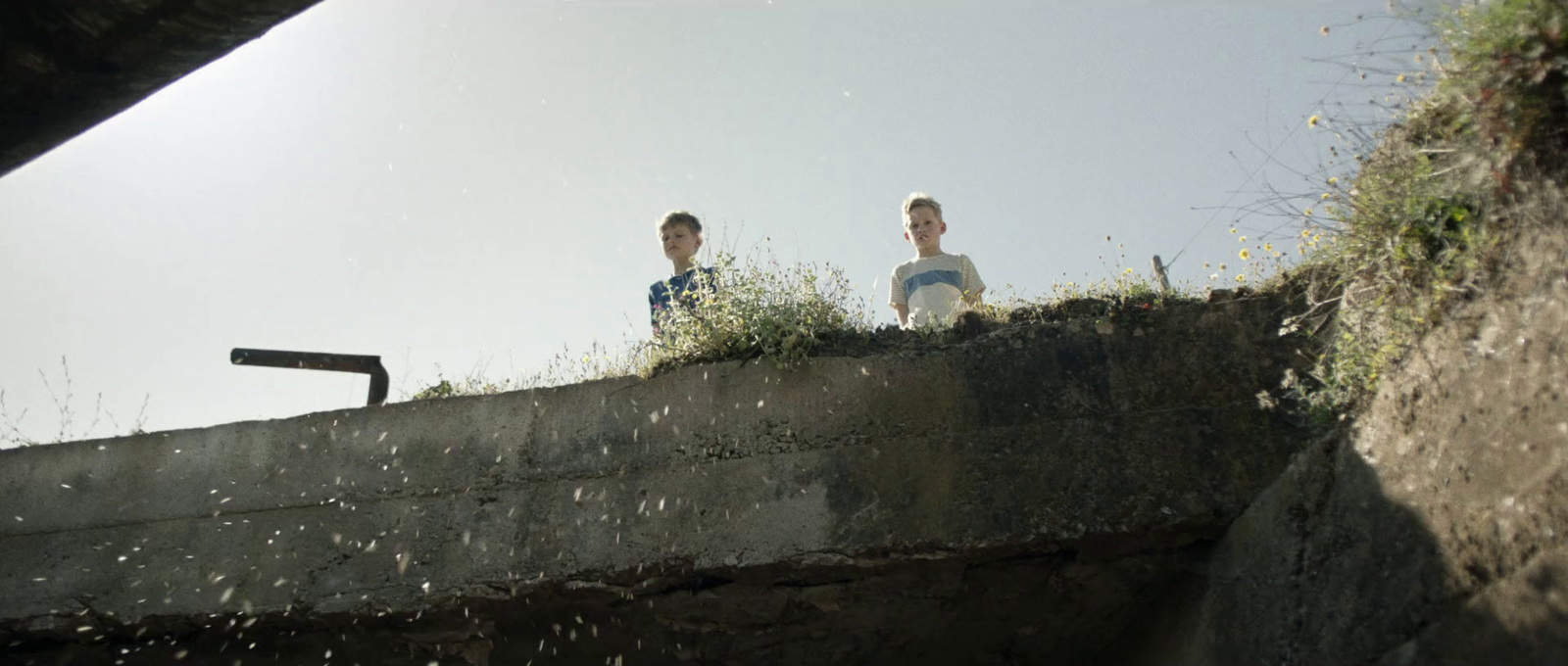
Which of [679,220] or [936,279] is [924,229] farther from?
[679,220]

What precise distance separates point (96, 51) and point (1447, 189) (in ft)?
9.92

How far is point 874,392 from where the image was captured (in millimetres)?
3887

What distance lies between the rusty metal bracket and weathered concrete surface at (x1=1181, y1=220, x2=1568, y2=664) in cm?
380

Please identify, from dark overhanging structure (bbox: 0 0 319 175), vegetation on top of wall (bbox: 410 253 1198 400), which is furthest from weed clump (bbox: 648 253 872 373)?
dark overhanging structure (bbox: 0 0 319 175)

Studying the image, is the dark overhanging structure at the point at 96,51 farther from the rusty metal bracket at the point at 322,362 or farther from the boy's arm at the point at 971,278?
the boy's arm at the point at 971,278

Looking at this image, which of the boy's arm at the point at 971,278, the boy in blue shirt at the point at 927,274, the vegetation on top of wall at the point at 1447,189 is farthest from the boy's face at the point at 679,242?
the vegetation on top of wall at the point at 1447,189

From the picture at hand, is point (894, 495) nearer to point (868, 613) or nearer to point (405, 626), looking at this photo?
point (868, 613)

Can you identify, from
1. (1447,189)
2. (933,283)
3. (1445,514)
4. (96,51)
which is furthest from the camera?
(933,283)

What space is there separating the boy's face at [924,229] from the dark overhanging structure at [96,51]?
3.62m

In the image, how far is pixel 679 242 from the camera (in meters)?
5.54

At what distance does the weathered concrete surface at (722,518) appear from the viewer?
3.62 m

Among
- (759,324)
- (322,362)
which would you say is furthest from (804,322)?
(322,362)

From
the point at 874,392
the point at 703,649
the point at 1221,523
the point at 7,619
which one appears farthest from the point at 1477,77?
the point at 7,619

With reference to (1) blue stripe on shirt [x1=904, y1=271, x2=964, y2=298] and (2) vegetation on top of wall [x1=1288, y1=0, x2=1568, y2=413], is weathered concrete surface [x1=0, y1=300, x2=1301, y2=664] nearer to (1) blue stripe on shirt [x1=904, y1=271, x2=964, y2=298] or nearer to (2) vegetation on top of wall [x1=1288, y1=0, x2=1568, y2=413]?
(2) vegetation on top of wall [x1=1288, y1=0, x2=1568, y2=413]
